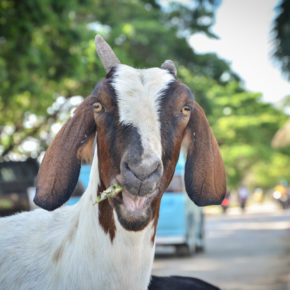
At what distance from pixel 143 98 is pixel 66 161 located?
1.78ft

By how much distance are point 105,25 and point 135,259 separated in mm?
19285

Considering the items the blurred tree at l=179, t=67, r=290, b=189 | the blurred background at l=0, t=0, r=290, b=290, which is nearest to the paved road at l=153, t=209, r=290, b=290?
the blurred background at l=0, t=0, r=290, b=290

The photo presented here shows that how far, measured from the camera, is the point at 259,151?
51250 millimetres

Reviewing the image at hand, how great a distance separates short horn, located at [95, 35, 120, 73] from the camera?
3262 mm

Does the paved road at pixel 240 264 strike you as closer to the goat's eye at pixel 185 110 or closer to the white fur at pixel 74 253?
the white fur at pixel 74 253

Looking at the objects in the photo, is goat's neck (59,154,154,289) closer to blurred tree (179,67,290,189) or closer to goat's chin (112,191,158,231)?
goat's chin (112,191,158,231)

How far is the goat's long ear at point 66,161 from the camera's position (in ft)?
10.2

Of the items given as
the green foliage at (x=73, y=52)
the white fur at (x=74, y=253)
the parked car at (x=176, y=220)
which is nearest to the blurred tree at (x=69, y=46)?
the green foliage at (x=73, y=52)

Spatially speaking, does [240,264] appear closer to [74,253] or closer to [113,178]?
[74,253]

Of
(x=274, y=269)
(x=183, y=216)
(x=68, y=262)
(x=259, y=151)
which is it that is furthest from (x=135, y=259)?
(x=259, y=151)

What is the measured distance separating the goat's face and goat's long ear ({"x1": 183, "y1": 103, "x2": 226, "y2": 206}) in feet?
0.35

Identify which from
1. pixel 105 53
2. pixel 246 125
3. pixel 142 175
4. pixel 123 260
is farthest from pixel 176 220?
pixel 246 125

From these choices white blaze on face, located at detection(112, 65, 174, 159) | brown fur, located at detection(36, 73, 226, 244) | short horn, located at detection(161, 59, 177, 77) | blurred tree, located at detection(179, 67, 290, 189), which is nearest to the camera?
white blaze on face, located at detection(112, 65, 174, 159)

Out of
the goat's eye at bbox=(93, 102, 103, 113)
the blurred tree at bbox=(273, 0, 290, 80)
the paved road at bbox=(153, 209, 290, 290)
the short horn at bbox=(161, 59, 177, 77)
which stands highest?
the blurred tree at bbox=(273, 0, 290, 80)
